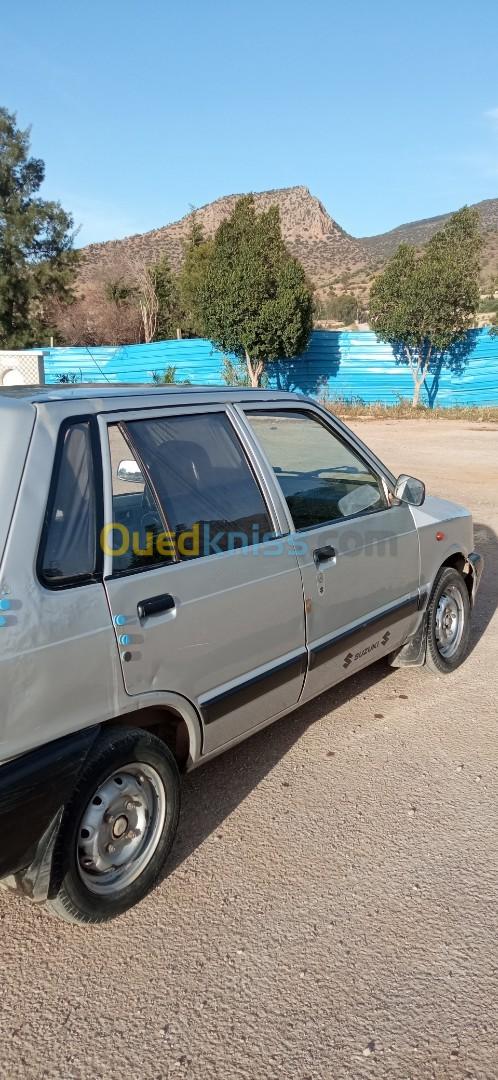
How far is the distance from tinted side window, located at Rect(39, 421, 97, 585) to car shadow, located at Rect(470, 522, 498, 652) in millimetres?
3424

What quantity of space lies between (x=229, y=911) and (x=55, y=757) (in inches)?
37.0

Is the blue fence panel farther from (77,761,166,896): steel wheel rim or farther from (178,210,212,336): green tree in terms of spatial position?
(77,761,166,896): steel wheel rim

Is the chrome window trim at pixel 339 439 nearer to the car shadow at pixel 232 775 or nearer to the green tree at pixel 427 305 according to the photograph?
the car shadow at pixel 232 775

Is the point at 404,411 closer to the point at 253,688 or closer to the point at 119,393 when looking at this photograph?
the point at 253,688

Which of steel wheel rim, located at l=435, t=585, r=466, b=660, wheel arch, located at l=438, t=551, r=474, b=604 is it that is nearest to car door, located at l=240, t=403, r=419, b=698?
steel wheel rim, located at l=435, t=585, r=466, b=660

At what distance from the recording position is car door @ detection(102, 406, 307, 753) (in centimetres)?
256

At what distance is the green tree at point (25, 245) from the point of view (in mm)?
36688

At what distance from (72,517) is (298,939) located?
5.09 feet

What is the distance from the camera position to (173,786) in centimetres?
272

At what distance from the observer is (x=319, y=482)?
4098 millimetres

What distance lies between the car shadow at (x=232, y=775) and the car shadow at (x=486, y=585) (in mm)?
1500

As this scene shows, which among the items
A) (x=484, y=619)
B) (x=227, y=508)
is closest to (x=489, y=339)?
(x=484, y=619)

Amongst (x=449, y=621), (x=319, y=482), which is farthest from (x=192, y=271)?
(x=319, y=482)

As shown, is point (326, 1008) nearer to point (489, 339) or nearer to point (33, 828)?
point (33, 828)
